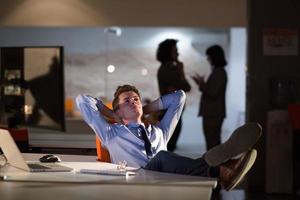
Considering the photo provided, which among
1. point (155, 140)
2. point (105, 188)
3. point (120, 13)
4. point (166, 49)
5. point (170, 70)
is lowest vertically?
point (105, 188)

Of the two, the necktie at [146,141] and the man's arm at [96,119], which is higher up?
the man's arm at [96,119]

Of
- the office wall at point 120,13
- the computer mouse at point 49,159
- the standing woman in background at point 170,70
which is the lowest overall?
the computer mouse at point 49,159

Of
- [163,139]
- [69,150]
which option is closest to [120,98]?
[163,139]

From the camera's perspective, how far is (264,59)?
19.8 feet

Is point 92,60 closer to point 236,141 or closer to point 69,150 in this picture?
point 69,150

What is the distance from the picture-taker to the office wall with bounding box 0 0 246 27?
612cm

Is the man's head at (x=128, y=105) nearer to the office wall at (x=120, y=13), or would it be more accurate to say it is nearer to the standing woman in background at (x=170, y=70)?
the office wall at (x=120, y=13)

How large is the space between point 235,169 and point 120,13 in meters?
3.62

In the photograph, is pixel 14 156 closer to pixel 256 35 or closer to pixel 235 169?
pixel 235 169

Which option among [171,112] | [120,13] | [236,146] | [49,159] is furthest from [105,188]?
[120,13]

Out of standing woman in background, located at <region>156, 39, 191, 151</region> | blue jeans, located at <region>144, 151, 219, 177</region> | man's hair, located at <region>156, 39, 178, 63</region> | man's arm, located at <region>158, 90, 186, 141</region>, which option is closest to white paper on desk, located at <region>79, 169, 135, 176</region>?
blue jeans, located at <region>144, 151, 219, 177</region>

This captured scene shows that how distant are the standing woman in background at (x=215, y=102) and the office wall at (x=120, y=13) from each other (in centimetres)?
54

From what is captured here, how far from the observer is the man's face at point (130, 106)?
12.4 feet

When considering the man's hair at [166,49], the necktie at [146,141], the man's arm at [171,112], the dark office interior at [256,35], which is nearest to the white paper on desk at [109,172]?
the necktie at [146,141]
